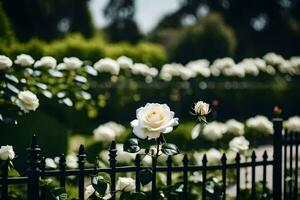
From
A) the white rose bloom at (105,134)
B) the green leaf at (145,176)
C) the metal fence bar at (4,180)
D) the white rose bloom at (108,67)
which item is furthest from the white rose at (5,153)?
the white rose bloom at (105,134)

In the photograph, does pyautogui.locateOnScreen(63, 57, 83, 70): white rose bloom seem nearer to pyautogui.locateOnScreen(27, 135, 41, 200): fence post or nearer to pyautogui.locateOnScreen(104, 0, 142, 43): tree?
pyautogui.locateOnScreen(27, 135, 41, 200): fence post

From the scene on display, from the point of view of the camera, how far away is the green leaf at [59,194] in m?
3.15

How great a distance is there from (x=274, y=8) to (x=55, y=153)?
36.9 m

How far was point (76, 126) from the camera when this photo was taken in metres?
15.1

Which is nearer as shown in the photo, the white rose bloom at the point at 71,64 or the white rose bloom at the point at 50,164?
the white rose bloom at the point at 50,164

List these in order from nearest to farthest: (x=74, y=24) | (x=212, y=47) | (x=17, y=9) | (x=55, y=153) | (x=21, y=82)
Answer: (x=21, y=82) < (x=55, y=153) < (x=212, y=47) < (x=17, y=9) < (x=74, y=24)

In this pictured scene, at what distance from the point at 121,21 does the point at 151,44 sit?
103ft

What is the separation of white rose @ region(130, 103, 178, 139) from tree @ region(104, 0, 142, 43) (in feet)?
153

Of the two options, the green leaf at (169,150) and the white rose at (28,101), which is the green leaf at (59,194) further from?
the white rose at (28,101)

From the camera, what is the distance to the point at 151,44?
21.8 metres

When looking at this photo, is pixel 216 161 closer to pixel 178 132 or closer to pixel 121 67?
pixel 121 67

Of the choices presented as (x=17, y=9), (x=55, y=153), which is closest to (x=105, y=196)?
(x=55, y=153)

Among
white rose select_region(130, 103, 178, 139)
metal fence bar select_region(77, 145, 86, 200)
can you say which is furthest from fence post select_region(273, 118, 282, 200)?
metal fence bar select_region(77, 145, 86, 200)

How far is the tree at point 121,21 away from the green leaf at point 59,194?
46.4 metres
